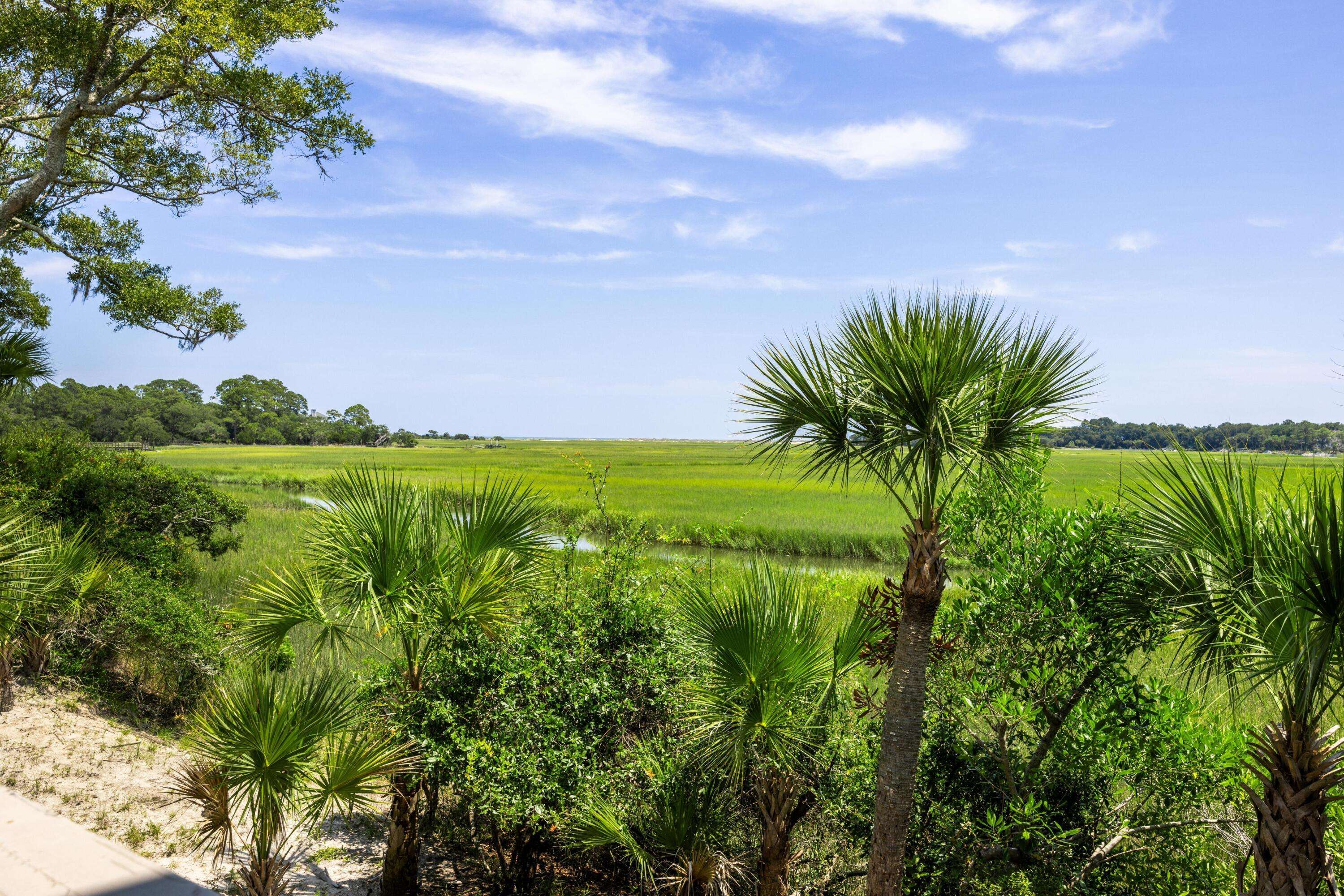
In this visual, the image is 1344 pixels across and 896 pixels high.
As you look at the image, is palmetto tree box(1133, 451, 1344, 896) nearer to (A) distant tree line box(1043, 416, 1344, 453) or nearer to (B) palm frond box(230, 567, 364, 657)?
(A) distant tree line box(1043, 416, 1344, 453)

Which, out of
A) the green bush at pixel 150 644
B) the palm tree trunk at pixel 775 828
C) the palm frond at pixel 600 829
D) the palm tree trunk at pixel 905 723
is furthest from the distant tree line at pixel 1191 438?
the green bush at pixel 150 644

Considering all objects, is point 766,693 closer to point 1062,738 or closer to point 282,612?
point 1062,738

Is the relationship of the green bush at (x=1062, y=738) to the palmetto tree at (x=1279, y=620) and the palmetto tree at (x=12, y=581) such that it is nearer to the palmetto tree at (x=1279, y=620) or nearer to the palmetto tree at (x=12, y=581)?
the palmetto tree at (x=1279, y=620)

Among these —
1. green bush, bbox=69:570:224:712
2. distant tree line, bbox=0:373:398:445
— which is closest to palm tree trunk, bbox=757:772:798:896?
green bush, bbox=69:570:224:712

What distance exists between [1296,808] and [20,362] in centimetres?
1516

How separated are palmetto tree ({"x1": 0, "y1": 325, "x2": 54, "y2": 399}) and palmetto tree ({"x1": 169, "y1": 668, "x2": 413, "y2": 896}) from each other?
8.99 m

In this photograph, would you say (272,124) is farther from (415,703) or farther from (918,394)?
(918,394)

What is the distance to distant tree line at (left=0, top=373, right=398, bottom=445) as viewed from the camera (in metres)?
63.9

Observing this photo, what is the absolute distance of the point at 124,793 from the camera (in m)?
7.42

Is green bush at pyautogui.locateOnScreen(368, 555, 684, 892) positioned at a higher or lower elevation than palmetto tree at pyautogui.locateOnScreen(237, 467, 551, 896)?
lower

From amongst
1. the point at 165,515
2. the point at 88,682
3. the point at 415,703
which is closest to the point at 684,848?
the point at 415,703

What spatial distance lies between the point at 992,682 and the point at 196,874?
663 cm

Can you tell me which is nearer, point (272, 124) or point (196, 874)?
point (196, 874)

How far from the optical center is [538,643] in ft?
20.1
